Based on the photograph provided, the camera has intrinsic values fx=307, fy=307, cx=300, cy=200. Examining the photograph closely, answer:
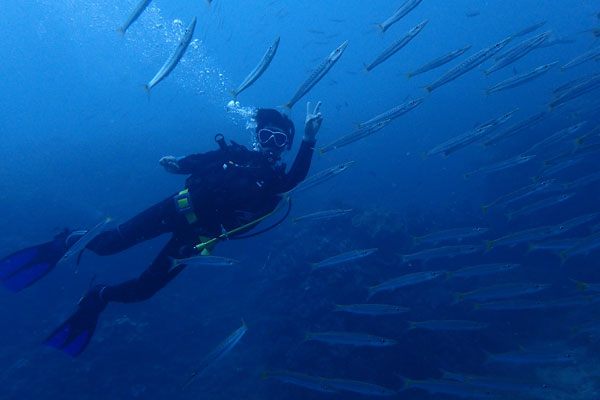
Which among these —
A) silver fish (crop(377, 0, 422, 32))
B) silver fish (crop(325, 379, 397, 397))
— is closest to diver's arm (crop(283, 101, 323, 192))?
silver fish (crop(377, 0, 422, 32))

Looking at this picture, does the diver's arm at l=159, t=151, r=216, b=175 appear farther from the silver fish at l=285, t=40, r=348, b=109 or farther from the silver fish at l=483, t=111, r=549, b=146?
the silver fish at l=483, t=111, r=549, b=146

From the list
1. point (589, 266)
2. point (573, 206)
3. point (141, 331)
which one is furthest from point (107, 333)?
point (573, 206)

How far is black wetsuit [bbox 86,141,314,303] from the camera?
14.2 feet

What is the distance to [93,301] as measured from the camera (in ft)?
17.0

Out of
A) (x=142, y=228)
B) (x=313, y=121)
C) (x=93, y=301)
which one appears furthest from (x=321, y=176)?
(x=93, y=301)

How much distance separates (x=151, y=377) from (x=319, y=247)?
20.6 ft

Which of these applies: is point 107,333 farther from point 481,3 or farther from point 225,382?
point 481,3

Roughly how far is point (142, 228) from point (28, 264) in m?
2.18

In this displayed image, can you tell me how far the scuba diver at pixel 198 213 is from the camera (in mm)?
4371

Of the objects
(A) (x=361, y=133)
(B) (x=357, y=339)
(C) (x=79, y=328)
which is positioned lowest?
(B) (x=357, y=339)

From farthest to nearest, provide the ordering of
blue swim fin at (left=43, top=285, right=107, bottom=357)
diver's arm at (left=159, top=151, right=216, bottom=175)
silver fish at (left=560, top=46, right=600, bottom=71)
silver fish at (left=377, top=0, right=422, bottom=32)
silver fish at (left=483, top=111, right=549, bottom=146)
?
silver fish at (left=483, top=111, right=549, bottom=146) → silver fish at (left=560, top=46, right=600, bottom=71) → blue swim fin at (left=43, top=285, right=107, bottom=357) → diver's arm at (left=159, top=151, right=216, bottom=175) → silver fish at (left=377, top=0, right=422, bottom=32)

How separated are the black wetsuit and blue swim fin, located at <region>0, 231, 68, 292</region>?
754mm

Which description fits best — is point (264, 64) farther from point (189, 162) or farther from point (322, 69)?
point (189, 162)

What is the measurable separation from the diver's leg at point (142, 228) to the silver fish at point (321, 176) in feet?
6.44
